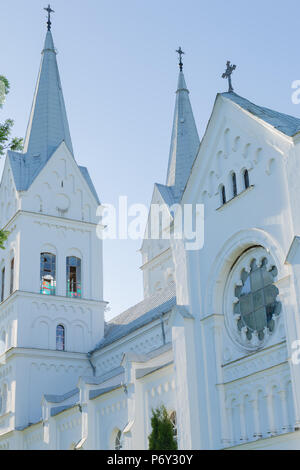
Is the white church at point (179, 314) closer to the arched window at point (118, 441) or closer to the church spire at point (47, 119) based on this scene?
the arched window at point (118, 441)

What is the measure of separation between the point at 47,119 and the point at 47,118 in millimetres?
96

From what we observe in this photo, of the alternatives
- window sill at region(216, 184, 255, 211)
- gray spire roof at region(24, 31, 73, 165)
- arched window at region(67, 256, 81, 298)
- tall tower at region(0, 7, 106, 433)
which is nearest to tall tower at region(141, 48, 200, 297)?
tall tower at region(0, 7, 106, 433)

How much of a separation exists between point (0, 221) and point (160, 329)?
45.7 ft

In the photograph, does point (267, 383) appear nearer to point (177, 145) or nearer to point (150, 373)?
point (150, 373)

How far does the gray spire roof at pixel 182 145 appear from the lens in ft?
144

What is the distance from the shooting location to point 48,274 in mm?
38094

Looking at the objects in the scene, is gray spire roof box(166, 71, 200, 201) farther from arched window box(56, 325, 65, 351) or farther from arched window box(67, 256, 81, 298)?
arched window box(56, 325, 65, 351)

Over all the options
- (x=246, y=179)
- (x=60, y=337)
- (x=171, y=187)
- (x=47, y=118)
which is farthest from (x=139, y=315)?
(x=246, y=179)

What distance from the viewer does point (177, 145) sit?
147ft

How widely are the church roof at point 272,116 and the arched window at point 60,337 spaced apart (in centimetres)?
1985

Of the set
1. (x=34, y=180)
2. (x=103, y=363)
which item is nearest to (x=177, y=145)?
(x=34, y=180)

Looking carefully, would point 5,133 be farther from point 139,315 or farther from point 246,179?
point 139,315

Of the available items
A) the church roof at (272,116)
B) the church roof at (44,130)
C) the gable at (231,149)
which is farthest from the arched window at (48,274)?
the church roof at (272,116)

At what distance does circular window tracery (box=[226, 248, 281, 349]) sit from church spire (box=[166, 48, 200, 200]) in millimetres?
23501
